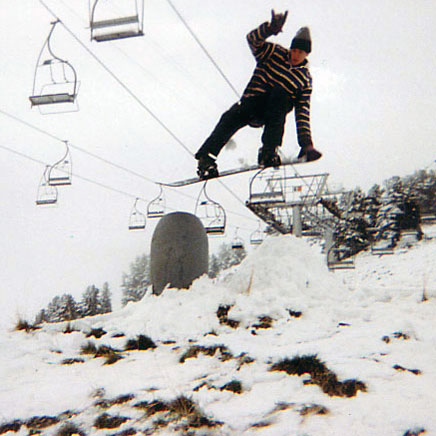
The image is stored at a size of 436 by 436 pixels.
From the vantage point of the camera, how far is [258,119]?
466cm

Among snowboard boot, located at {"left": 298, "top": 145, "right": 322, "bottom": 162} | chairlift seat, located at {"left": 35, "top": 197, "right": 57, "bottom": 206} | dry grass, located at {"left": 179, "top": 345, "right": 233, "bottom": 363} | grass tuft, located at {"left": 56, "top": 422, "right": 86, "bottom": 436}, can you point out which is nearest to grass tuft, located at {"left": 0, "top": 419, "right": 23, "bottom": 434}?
grass tuft, located at {"left": 56, "top": 422, "right": 86, "bottom": 436}

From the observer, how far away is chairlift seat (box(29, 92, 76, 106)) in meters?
7.54

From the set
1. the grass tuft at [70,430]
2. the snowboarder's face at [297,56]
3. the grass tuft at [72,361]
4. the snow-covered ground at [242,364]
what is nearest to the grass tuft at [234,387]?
the snow-covered ground at [242,364]

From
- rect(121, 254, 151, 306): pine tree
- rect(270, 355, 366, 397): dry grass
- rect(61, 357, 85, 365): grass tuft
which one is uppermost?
rect(270, 355, 366, 397): dry grass

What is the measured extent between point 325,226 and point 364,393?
2402 centimetres

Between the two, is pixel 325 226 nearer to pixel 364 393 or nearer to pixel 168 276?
pixel 168 276

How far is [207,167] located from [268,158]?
754 mm

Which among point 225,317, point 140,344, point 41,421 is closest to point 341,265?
point 225,317

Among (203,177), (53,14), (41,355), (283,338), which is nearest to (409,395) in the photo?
(283,338)

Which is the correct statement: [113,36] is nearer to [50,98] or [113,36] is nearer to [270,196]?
[50,98]

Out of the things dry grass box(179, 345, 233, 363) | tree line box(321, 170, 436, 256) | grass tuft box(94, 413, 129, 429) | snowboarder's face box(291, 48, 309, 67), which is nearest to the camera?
grass tuft box(94, 413, 129, 429)

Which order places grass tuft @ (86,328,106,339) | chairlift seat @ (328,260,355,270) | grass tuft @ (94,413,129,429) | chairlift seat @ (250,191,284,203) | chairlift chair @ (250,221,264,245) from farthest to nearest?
chairlift chair @ (250,221,264,245) < chairlift seat @ (328,260,355,270) < chairlift seat @ (250,191,284,203) < grass tuft @ (86,328,106,339) < grass tuft @ (94,413,129,429)

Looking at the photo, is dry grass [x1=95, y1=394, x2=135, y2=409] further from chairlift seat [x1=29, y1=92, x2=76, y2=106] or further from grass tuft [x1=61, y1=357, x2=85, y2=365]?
chairlift seat [x1=29, y1=92, x2=76, y2=106]

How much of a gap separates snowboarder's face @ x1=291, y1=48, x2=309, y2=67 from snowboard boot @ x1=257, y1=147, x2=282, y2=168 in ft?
3.16
